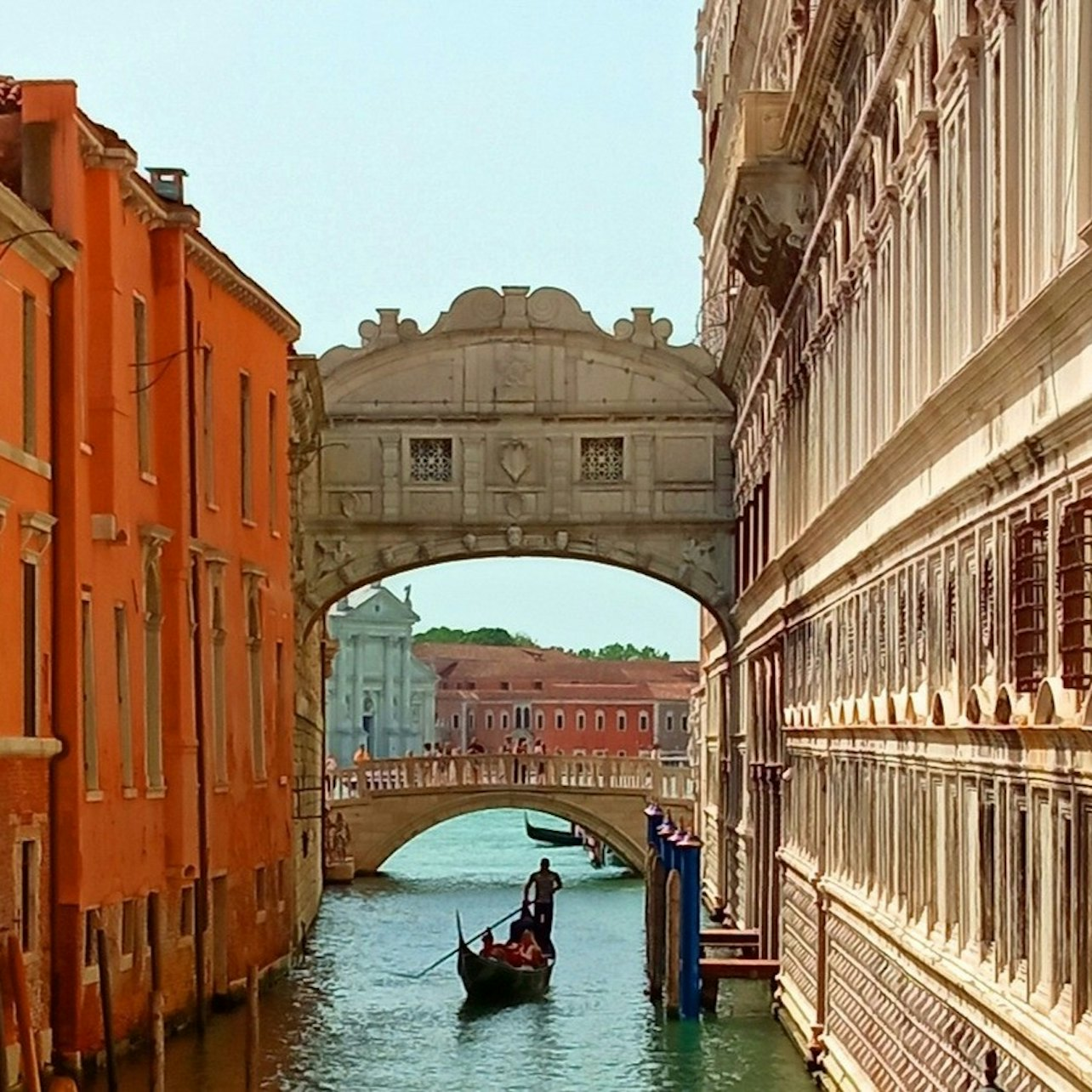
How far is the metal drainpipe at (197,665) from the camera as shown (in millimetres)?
17609

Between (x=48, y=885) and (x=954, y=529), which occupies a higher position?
(x=954, y=529)

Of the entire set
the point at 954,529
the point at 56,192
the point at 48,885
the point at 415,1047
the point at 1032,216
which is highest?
the point at 56,192

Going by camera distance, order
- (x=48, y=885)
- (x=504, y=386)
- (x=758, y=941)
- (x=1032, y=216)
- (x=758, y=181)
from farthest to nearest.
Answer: (x=504, y=386) < (x=758, y=941) < (x=758, y=181) < (x=48, y=885) < (x=1032, y=216)

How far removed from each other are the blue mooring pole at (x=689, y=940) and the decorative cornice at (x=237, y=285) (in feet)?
17.2

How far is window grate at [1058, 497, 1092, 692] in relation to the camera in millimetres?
7484

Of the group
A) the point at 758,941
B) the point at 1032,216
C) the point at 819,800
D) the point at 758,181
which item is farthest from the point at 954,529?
the point at 758,941

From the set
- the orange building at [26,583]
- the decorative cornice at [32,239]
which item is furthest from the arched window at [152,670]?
A: the decorative cornice at [32,239]

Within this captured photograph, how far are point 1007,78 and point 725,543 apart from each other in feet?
57.5

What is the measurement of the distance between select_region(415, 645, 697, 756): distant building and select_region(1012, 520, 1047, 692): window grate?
74046mm

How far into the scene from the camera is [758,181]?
17.1 meters

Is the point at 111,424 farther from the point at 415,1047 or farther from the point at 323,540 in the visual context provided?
the point at 323,540

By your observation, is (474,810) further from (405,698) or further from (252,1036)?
(405,698)

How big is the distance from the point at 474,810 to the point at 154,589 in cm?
2051

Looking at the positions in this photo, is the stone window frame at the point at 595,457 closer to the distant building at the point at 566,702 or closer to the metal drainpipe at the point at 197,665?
the metal drainpipe at the point at 197,665
